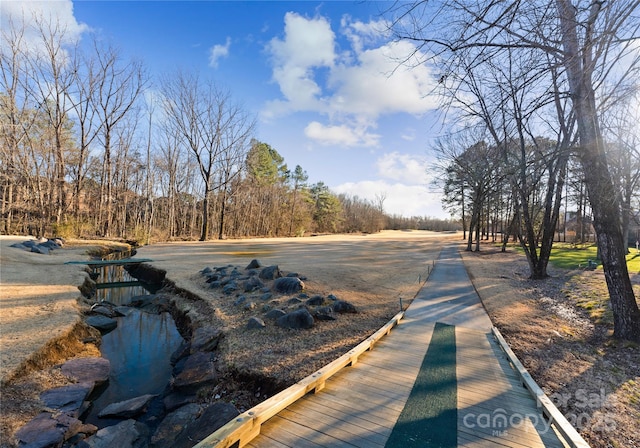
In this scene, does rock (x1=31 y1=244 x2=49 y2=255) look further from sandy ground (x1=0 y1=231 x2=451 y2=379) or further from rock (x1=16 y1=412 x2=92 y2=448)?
rock (x1=16 y1=412 x2=92 y2=448)

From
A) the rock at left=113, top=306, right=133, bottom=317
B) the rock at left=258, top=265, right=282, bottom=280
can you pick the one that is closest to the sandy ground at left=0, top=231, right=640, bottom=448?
the rock at left=113, top=306, right=133, bottom=317

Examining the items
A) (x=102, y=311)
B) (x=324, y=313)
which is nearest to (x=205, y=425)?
(x=324, y=313)

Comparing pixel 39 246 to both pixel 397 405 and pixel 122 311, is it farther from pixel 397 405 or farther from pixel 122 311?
pixel 397 405

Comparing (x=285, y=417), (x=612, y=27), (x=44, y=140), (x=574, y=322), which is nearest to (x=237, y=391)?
(x=285, y=417)

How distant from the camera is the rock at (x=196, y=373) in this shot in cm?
435

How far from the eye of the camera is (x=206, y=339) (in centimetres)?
569

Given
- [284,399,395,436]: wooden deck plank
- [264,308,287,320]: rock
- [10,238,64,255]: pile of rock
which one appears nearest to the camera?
[284,399,395,436]: wooden deck plank

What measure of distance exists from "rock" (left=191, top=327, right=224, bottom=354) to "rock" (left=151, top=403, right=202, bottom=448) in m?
1.59

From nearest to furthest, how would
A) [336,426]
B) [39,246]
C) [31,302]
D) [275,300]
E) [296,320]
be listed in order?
[336,426] < [296,320] < [31,302] < [275,300] < [39,246]

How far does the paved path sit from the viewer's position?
249cm

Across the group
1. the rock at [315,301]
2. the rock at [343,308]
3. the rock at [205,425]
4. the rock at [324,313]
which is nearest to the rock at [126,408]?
the rock at [205,425]

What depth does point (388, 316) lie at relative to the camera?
22.9 ft

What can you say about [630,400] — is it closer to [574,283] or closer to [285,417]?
[285,417]

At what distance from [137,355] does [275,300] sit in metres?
3.16
